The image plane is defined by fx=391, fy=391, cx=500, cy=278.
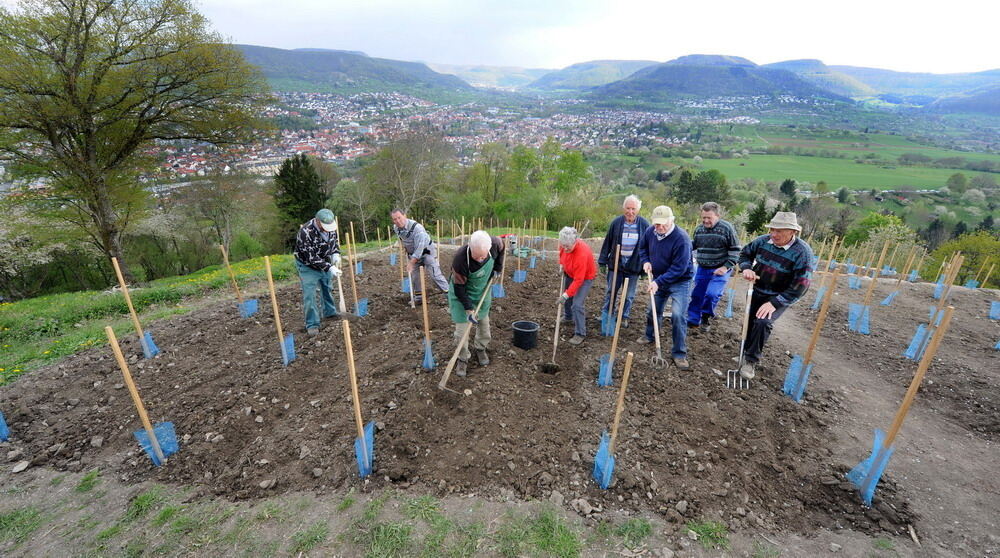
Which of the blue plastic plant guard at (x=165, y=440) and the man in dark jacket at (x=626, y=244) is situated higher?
the man in dark jacket at (x=626, y=244)

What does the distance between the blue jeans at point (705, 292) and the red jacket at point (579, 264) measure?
5.51 ft

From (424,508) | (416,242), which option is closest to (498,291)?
(416,242)

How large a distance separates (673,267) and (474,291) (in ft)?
7.97

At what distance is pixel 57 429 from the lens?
4035 millimetres

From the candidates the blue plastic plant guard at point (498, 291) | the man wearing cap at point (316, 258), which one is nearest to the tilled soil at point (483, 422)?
the man wearing cap at point (316, 258)

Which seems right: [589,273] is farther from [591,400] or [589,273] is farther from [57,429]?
[57,429]

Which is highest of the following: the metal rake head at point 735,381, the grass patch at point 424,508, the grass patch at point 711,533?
the grass patch at point 711,533

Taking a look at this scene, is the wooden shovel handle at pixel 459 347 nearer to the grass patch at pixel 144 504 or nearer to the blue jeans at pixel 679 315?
the blue jeans at pixel 679 315

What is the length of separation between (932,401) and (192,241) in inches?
1142

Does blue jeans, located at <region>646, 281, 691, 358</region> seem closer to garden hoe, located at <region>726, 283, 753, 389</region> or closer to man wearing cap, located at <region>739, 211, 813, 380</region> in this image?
garden hoe, located at <region>726, 283, 753, 389</region>

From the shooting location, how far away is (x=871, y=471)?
3.03 meters

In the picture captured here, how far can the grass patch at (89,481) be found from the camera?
3309 millimetres

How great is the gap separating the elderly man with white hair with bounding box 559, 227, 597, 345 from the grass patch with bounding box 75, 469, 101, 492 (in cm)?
481

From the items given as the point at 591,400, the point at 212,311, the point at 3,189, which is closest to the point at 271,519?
the point at 591,400
